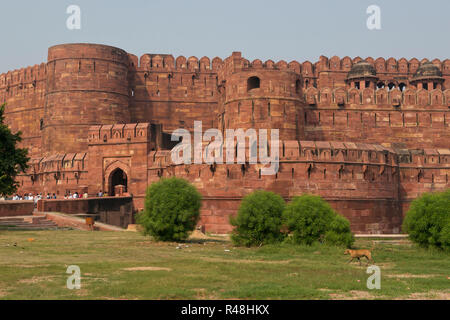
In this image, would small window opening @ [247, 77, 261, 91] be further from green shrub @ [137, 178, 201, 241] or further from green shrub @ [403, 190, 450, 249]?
green shrub @ [403, 190, 450, 249]

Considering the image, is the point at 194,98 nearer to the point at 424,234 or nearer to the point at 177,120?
the point at 177,120

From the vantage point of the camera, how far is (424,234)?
47.7ft

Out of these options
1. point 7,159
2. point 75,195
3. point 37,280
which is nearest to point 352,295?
point 37,280

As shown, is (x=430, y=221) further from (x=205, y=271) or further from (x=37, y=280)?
(x=37, y=280)

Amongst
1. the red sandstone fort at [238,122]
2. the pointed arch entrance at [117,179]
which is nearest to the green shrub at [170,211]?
the red sandstone fort at [238,122]

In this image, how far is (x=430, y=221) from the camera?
14.4 m

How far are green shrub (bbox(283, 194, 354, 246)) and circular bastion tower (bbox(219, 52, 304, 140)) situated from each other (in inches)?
510

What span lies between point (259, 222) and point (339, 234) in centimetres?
212

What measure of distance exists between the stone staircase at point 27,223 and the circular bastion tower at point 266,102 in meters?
11.0

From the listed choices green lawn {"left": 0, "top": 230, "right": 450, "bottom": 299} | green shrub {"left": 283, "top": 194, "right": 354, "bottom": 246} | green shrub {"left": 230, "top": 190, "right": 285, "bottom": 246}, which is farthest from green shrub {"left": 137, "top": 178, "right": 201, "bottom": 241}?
green shrub {"left": 283, "top": 194, "right": 354, "bottom": 246}

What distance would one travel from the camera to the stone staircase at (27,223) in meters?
19.8

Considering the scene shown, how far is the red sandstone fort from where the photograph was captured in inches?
977

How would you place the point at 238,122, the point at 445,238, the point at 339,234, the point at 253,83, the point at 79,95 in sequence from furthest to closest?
the point at 79,95 < the point at 253,83 < the point at 238,122 < the point at 339,234 < the point at 445,238

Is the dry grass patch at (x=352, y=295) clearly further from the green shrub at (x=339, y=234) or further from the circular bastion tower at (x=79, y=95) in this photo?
the circular bastion tower at (x=79, y=95)
